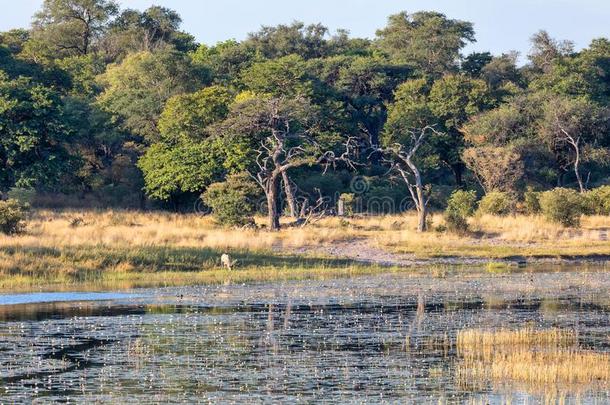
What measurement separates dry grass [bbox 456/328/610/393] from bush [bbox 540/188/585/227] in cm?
2651

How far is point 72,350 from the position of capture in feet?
66.1

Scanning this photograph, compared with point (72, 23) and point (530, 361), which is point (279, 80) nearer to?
point (72, 23)

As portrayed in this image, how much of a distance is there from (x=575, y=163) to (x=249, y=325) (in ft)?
145

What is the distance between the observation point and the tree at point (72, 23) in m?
91.6

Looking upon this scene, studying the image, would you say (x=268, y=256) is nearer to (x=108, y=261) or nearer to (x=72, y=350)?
(x=108, y=261)

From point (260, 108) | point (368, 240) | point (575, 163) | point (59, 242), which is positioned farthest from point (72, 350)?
point (575, 163)

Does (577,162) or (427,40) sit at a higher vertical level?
(427,40)

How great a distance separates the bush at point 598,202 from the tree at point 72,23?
49.3 m

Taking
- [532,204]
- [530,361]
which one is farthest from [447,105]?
[530,361]

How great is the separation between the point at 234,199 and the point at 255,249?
9.70 m

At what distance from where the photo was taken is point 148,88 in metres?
67.9

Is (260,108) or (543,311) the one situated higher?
(260,108)

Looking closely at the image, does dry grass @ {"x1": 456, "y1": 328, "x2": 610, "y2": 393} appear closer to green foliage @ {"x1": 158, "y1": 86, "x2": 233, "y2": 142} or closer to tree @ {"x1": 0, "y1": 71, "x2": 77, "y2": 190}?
tree @ {"x1": 0, "y1": 71, "x2": 77, "y2": 190}

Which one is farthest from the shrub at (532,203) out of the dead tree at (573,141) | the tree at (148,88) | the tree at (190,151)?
the tree at (148,88)
